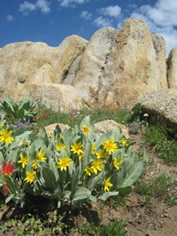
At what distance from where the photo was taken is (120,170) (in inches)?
130

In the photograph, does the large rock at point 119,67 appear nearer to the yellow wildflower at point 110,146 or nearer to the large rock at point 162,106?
the large rock at point 162,106

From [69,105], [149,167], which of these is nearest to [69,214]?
[149,167]

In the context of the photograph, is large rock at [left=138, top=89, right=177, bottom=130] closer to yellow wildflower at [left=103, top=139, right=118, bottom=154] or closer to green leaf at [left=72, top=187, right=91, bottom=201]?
yellow wildflower at [left=103, top=139, right=118, bottom=154]

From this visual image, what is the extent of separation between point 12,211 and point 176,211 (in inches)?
→ 80.4

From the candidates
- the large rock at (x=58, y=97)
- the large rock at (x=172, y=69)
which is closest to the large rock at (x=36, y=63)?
the large rock at (x=58, y=97)

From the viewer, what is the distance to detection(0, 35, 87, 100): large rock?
44.1ft

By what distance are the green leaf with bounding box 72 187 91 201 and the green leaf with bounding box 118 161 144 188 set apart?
574 mm

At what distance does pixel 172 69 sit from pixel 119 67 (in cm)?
335

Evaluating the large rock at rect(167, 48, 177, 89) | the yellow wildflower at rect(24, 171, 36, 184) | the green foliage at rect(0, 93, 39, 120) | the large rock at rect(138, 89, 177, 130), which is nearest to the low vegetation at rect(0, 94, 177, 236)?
the yellow wildflower at rect(24, 171, 36, 184)

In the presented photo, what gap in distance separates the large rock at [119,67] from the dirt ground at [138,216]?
7.47 m

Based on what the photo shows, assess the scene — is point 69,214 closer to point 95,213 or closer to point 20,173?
point 95,213

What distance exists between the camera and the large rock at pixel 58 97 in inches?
385

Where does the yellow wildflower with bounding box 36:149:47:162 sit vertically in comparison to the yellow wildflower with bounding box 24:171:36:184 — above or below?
above

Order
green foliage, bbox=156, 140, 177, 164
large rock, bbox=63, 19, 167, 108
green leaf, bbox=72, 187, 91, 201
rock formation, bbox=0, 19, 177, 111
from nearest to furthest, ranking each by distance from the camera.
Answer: green leaf, bbox=72, 187, 91, 201
green foliage, bbox=156, 140, 177, 164
rock formation, bbox=0, 19, 177, 111
large rock, bbox=63, 19, 167, 108
